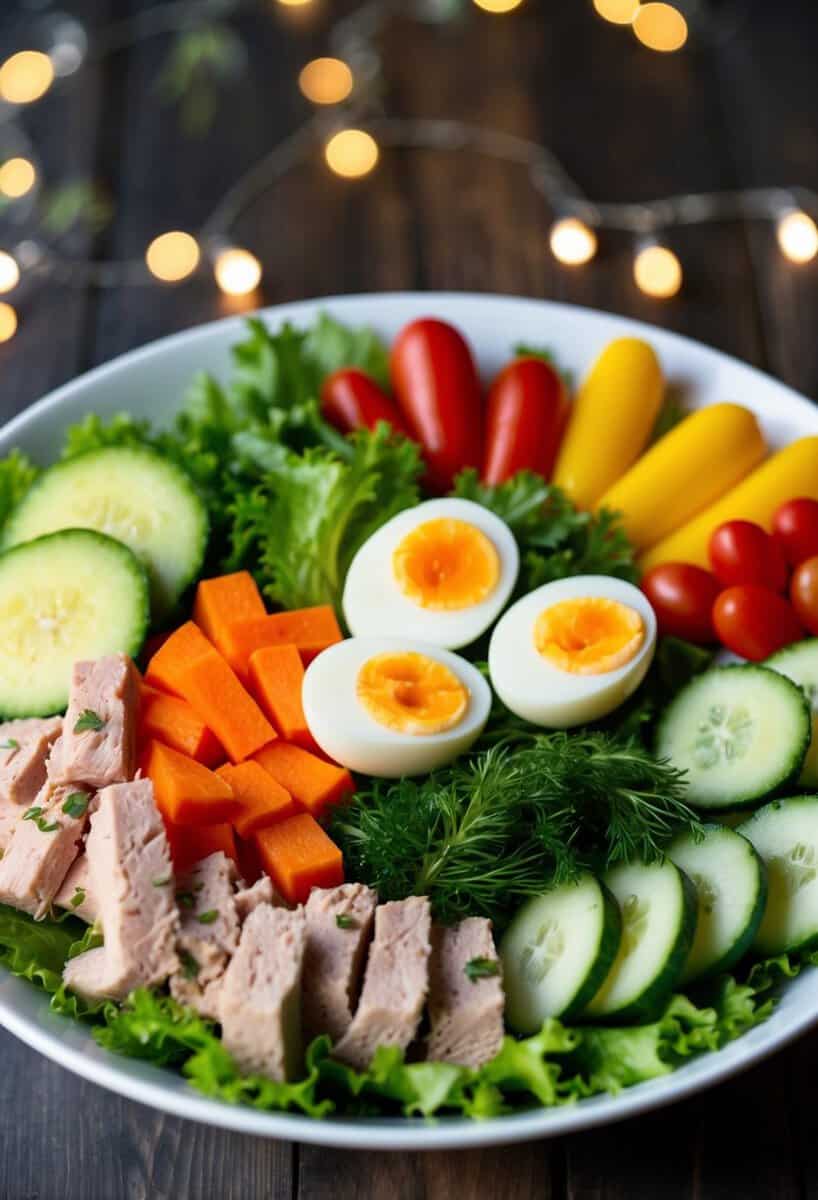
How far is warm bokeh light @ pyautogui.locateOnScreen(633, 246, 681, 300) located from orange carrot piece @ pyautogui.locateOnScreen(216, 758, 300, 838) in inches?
97.4

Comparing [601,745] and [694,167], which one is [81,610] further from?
[694,167]

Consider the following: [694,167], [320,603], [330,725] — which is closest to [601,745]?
[330,725]

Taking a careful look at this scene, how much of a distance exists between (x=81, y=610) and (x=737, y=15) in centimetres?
386

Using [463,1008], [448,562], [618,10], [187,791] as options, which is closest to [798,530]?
[448,562]

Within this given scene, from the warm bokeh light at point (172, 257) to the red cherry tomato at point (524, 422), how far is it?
1457mm

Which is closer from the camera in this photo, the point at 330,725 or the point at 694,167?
the point at 330,725

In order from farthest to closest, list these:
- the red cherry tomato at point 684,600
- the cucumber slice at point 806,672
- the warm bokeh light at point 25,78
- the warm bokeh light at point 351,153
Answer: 1. the warm bokeh light at point 25,78
2. the warm bokeh light at point 351,153
3. the red cherry tomato at point 684,600
4. the cucumber slice at point 806,672

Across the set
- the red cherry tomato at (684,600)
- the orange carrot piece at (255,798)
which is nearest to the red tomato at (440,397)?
the red cherry tomato at (684,600)

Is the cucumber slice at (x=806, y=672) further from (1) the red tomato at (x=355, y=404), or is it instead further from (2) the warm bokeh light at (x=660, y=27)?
(2) the warm bokeh light at (x=660, y=27)

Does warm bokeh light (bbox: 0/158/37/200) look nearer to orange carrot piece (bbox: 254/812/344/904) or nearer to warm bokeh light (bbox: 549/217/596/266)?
warm bokeh light (bbox: 549/217/596/266)

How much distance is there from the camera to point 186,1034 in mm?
2389

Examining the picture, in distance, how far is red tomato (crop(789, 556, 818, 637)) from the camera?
3.23 meters

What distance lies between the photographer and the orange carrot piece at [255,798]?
2744 millimetres

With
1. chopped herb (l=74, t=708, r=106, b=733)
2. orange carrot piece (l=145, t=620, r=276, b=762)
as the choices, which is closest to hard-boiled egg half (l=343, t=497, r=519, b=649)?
orange carrot piece (l=145, t=620, r=276, b=762)
